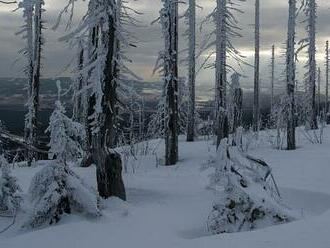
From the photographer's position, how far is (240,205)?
8656mm

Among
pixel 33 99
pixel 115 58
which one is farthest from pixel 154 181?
pixel 33 99

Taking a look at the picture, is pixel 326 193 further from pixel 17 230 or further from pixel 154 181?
pixel 17 230

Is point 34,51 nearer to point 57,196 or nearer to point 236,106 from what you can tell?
point 236,106

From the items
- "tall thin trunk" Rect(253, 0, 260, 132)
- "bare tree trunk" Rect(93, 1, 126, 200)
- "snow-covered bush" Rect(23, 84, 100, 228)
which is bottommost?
"snow-covered bush" Rect(23, 84, 100, 228)

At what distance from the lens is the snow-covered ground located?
6895 mm

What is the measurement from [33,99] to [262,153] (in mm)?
11678

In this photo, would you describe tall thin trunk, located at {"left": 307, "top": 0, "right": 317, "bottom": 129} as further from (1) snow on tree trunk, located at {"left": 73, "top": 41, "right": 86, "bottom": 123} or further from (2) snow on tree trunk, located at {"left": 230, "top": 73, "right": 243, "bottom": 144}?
(1) snow on tree trunk, located at {"left": 73, "top": 41, "right": 86, "bottom": 123}

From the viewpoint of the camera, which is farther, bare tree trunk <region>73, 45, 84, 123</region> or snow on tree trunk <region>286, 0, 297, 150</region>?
snow on tree trunk <region>286, 0, 297, 150</region>

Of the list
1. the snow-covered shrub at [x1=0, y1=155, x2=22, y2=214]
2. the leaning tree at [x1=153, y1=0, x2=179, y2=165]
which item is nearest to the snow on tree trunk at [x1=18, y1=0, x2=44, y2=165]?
the leaning tree at [x1=153, y1=0, x2=179, y2=165]

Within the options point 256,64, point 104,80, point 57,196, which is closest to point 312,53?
point 256,64

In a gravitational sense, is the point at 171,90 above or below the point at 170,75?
below

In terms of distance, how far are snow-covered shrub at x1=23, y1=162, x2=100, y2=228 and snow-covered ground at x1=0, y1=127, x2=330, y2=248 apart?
208mm

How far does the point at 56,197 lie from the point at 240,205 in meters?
3.07

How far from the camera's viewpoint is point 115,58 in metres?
9.91
